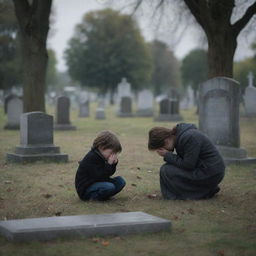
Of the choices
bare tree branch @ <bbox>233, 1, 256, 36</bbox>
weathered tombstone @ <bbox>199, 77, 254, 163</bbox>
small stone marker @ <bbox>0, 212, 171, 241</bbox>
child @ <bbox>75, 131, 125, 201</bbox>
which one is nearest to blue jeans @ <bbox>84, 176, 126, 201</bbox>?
child @ <bbox>75, 131, 125, 201</bbox>

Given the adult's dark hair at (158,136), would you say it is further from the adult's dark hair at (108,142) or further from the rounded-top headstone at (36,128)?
the rounded-top headstone at (36,128)

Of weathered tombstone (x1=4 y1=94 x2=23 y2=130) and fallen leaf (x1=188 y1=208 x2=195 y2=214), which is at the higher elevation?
weathered tombstone (x1=4 y1=94 x2=23 y2=130)

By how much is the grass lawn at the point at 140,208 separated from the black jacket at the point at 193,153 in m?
0.50

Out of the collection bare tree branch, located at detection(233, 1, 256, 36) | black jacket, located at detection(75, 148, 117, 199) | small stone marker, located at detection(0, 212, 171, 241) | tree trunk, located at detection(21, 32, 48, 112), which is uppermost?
bare tree branch, located at detection(233, 1, 256, 36)

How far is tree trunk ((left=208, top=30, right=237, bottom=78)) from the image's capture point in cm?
1816

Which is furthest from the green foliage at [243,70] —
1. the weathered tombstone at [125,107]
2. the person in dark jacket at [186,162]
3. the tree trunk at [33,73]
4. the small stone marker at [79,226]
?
the small stone marker at [79,226]

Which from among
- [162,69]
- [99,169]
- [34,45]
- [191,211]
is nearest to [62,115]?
[34,45]

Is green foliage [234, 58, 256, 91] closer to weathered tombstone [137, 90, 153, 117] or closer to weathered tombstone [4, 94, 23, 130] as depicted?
weathered tombstone [137, 90, 153, 117]

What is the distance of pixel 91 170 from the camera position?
805 cm

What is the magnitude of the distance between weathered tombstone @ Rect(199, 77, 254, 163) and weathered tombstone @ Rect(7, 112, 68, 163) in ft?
11.4

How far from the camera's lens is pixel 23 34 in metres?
18.6

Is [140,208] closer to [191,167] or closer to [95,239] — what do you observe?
[191,167]

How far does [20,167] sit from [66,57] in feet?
195

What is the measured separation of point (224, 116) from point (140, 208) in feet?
17.7
